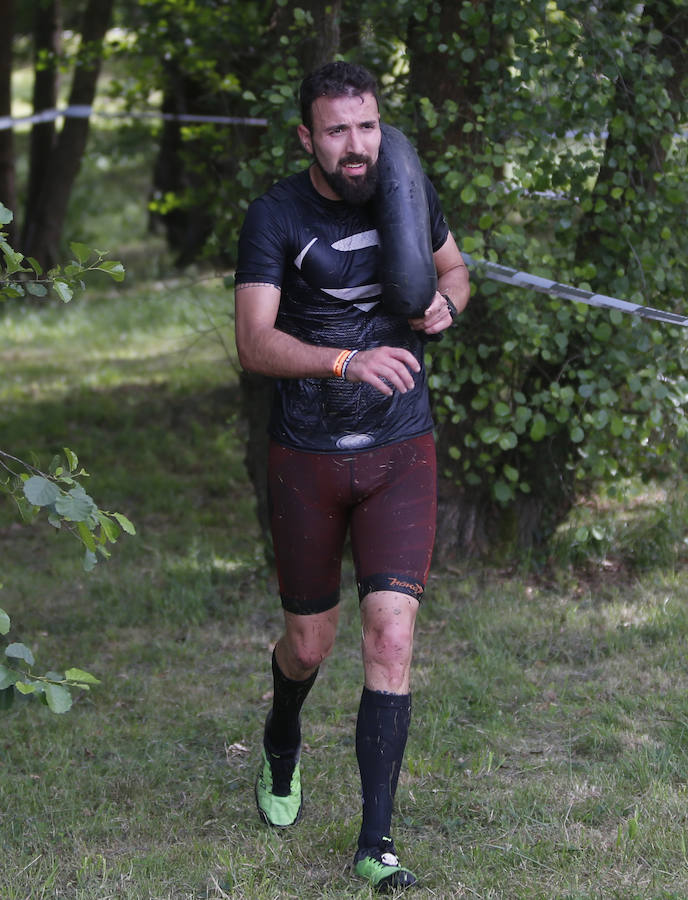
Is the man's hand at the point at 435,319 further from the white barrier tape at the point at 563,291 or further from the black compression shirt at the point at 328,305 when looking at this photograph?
the white barrier tape at the point at 563,291

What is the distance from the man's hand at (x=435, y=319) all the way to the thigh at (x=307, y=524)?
459 millimetres

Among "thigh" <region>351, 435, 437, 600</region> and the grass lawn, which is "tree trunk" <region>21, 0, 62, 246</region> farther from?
"thigh" <region>351, 435, 437, 600</region>

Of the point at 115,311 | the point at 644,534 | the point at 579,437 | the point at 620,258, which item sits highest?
the point at 620,258

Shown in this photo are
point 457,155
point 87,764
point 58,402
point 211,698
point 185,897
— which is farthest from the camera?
point 58,402

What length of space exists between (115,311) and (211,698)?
32.3 feet

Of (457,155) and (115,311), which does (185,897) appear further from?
(115,311)

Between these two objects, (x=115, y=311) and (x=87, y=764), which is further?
(x=115, y=311)

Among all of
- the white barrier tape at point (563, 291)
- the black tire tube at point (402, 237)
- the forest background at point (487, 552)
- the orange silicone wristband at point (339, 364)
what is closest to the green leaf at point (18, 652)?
the forest background at point (487, 552)

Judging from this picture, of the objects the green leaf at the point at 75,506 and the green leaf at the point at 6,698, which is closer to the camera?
the green leaf at the point at 75,506

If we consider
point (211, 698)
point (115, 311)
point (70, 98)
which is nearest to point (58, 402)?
point (115, 311)

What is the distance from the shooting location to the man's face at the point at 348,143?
332 cm

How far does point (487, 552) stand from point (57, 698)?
146 inches

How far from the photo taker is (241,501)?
26.8ft

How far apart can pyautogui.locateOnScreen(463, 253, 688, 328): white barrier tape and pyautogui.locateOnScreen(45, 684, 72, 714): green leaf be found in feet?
10.2
